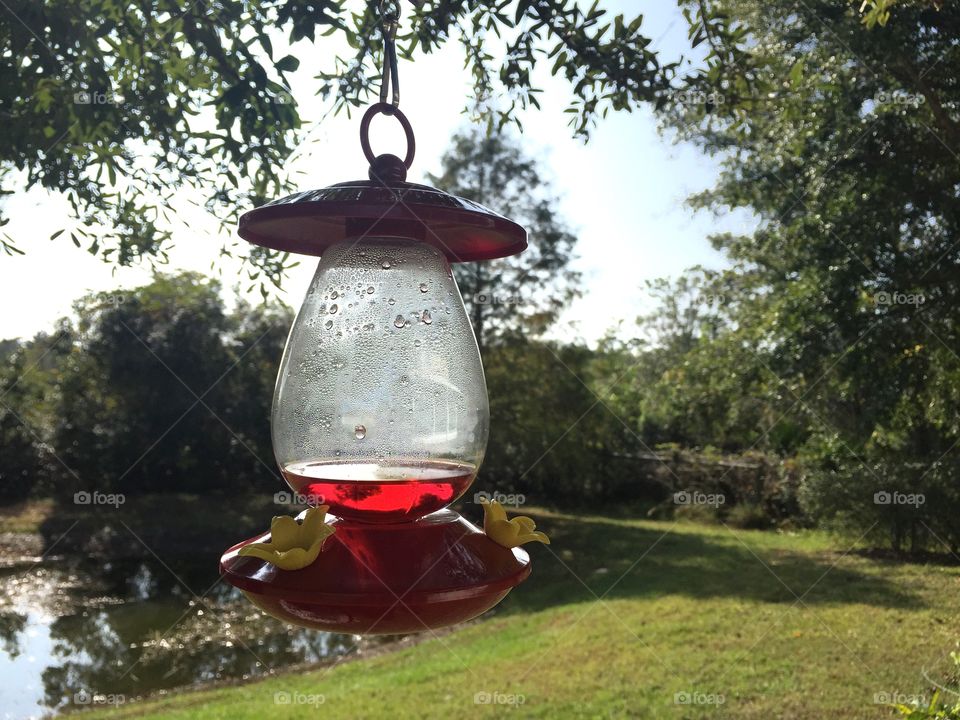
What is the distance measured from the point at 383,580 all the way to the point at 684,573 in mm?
11514

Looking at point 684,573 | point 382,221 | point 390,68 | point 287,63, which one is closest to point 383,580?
point 382,221

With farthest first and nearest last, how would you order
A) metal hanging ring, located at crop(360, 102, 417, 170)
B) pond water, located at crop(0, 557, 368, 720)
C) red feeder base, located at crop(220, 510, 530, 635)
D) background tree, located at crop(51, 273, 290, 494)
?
background tree, located at crop(51, 273, 290, 494)
pond water, located at crop(0, 557, 368, 720)
metal hanging ring, located at crop(360, 102, 417, 170)
red feeder base, located at crop(220, 510, 530, 635)

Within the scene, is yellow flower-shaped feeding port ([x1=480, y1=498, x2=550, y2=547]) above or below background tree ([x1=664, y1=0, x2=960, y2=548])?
below

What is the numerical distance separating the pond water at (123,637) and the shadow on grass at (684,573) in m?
3.67

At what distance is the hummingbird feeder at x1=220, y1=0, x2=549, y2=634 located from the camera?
1564 mm

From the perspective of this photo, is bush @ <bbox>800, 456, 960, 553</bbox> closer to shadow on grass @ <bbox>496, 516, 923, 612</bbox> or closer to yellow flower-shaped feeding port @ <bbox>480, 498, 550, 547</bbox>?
shadow on grass @ <bbox>496, 516, 923, 612</bbox>

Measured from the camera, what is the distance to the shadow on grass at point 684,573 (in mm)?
10258

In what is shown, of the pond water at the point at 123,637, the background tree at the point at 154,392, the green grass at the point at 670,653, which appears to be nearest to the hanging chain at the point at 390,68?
the green grass at the point at 670,653

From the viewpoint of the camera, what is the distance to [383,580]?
5.11ft

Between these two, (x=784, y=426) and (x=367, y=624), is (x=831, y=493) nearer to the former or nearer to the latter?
(x=784, y=426)

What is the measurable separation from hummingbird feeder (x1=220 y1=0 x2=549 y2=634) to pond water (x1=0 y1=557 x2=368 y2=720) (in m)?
8.17

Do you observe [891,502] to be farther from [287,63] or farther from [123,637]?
[287,63]

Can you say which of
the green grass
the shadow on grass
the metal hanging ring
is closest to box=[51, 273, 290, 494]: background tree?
the shadow on grass

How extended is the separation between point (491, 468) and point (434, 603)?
1436 centimetres
